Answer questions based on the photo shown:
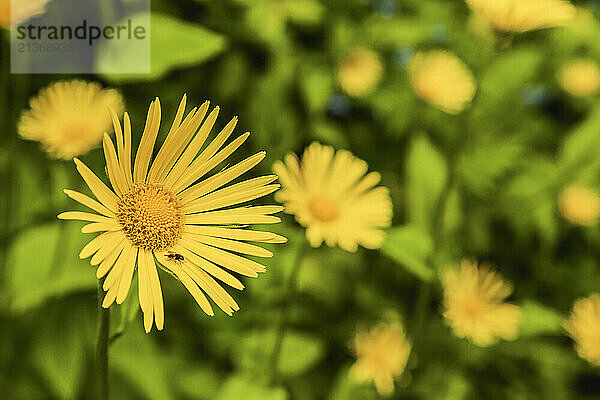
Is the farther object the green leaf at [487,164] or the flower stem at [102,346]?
the green leaf at [487,164]

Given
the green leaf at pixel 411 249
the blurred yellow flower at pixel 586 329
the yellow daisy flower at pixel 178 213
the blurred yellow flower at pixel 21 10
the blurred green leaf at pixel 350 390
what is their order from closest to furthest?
1. the yellow daisy flower at pixel 178 213
2. the blurred yellow flower at pixel 21 10
3. the green leaf at pixel 411 249
4. the blurred green leaf at pixel 350 390
5. the blurred yellow flower at pixel 586 329

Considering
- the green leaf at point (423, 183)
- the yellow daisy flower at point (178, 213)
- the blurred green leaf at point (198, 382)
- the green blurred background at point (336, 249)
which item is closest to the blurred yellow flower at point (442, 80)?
the green blurred background at point (336, 249)

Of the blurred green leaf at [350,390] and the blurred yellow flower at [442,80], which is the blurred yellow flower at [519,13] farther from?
the blurred green leaf at [350,390]

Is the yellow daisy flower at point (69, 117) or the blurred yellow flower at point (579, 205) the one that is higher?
the yellow daisy flower at point (69, 117)

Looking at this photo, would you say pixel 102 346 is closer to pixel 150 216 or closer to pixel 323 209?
pixel 150 216

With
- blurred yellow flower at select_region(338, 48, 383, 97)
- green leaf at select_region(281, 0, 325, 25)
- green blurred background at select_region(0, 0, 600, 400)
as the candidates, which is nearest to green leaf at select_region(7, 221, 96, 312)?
green blurred background at select_region(0, 0, 600, 400)

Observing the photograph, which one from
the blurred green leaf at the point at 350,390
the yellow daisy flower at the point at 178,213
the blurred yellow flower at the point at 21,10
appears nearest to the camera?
the yellow daisy flower at the point at 178,213

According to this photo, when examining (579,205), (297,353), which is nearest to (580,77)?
(579,205)

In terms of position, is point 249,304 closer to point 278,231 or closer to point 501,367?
point 278,231
